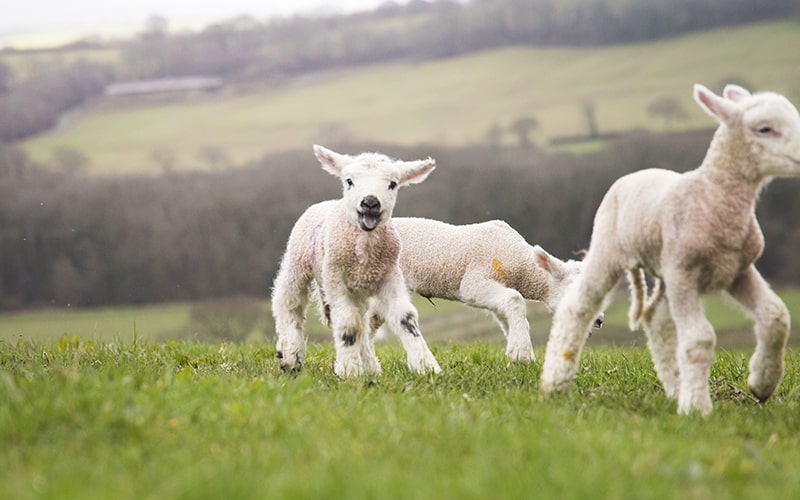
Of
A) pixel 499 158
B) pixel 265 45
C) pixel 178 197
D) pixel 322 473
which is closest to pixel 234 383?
pixel 322 473

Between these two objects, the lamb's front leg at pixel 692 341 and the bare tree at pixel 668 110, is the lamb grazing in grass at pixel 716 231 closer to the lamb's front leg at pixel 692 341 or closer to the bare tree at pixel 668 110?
the lamb's front leg at pixel 692 341

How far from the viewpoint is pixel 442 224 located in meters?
10.9

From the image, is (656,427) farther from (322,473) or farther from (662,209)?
(322,473)

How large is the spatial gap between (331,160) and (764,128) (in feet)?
12.7

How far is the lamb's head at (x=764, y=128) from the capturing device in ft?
19.8

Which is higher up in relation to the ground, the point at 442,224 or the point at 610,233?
the point at 610,233

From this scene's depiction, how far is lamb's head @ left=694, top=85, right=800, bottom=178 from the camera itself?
6.04 meters

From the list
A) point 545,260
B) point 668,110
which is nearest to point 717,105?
point 545,260

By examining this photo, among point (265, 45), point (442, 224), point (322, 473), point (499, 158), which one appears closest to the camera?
point (322, 473)

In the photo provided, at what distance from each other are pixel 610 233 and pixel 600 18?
156 ft

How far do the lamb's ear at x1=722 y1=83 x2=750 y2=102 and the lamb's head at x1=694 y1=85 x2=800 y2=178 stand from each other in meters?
0.35

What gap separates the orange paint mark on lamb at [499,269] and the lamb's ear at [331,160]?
2.77 m

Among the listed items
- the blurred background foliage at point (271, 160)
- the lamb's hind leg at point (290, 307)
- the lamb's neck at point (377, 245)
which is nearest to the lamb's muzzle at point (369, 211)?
the lamb's neck at point (377, 245)

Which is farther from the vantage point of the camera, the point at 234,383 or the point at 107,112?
the point at 107,112
